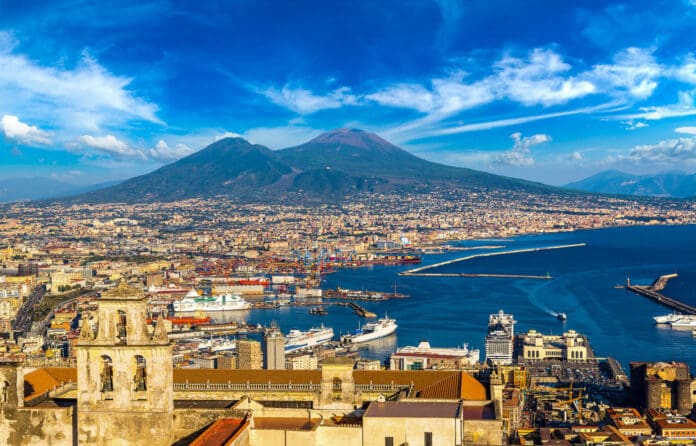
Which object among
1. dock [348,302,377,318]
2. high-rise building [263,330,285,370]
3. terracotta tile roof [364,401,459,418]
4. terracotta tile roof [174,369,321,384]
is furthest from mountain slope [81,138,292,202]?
terracotta tile roof [364,401,459,418]

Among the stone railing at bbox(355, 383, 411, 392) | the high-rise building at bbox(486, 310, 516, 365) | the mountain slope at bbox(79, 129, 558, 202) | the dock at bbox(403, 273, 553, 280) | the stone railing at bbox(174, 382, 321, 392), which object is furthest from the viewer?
the mountain slope at bbox(79, 129, 558, 202)

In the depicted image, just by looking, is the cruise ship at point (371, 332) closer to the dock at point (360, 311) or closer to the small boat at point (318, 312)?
the dock at point (360, 311)

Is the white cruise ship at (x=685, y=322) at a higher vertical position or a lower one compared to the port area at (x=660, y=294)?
lower

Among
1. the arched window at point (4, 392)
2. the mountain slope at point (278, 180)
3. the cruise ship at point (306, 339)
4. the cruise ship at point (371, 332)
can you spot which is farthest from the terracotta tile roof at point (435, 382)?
the mountain slope at point (278, 180)

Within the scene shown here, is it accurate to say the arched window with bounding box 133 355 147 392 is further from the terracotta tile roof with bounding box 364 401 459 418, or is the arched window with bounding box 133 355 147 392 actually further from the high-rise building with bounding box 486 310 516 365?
the high-rise building with bounding box 486 310 516 365

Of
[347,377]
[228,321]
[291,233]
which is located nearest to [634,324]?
[228,321]

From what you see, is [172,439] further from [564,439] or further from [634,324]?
[634,324]
